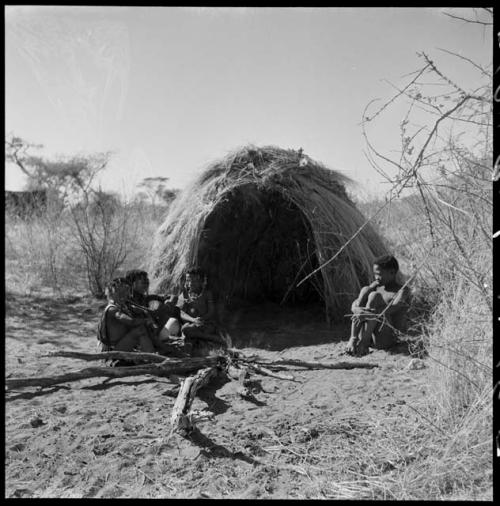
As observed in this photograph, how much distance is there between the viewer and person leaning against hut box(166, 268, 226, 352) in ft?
18.2

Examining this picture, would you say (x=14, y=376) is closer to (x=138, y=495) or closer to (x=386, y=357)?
(x=138, y=495)

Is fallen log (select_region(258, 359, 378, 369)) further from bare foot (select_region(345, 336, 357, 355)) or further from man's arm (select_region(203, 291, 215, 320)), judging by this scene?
man's arm (select_region(203, 291, 215, 320))

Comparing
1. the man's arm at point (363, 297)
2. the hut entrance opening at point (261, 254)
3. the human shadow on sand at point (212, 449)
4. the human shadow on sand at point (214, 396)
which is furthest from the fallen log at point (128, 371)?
the hut entrance opening at point (261, 254)

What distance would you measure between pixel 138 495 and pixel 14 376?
2.53 meters

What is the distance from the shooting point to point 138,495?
2527 mm

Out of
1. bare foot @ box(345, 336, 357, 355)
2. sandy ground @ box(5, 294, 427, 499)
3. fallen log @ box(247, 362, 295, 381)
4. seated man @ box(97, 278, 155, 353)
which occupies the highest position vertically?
seated man @ box(97, 278, 155, 353)

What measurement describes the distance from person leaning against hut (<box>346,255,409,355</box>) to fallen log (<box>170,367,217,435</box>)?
5.02 feet

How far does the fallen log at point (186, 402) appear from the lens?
306cm

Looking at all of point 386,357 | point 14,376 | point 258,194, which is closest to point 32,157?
point 258,194

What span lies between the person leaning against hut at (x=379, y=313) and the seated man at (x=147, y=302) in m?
1.88

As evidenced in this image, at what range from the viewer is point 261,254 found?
7.77 metres

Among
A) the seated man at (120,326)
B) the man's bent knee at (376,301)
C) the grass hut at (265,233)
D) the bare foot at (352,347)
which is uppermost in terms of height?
the grass hut at (265,233)

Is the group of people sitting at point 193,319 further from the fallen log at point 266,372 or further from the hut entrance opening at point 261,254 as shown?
the hut entrance opening at point 261,254

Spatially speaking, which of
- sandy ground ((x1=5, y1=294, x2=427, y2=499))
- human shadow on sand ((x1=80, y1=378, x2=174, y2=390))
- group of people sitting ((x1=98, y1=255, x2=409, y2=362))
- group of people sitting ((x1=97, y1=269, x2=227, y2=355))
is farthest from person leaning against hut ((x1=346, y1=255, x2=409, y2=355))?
human shadow on sand ((x1=80, y1=378, x2=174, y2=390))
